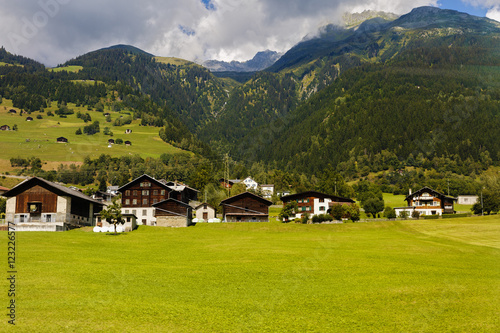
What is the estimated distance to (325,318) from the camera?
20.9m

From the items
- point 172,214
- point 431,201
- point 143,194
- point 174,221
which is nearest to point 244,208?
point 172,214

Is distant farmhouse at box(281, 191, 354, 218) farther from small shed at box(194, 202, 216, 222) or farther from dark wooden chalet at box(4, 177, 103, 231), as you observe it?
dark wooden chalet at box(4, 177, 103, 231)

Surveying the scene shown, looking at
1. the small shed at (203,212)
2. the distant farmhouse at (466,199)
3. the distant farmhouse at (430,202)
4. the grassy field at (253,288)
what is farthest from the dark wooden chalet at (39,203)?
the distant farmhouse at (466,199)

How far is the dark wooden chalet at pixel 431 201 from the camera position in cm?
12788

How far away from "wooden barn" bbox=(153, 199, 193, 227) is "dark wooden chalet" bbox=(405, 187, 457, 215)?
79.9 m

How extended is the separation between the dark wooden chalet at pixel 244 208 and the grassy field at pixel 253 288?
5074cm


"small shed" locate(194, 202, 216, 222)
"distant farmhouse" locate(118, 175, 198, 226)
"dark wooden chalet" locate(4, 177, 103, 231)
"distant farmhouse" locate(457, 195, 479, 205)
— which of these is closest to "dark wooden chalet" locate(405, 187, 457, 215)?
"distant farmhouse" locate(457, 195, 479, 205)

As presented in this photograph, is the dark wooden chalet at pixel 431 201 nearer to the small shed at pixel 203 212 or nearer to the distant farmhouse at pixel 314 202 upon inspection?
the distant farmhouse at pixel 314 202

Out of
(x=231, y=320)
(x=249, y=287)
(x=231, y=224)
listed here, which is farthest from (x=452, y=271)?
(x=231, y=224)

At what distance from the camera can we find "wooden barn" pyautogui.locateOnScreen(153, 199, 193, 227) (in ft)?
270

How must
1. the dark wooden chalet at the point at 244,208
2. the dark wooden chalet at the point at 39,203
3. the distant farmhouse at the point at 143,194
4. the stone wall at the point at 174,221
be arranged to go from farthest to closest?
the dark wooden chalet at the point at 244,208 → the distant farmhouse at the point at 143,194 → the stone wall at the point at 174,221 → the dark wooden chalet at the point at 39,203

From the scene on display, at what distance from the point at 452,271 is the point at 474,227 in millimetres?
45772

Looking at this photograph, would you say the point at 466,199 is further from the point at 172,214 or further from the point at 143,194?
the point at 172,214

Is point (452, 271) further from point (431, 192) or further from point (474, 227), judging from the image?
point (431, 192)
